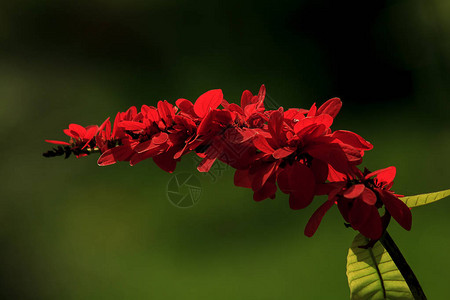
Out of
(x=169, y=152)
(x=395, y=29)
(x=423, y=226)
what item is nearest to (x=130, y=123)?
(x=169, y=152)

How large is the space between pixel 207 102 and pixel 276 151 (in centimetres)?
6

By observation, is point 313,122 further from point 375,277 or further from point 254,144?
point 375,277

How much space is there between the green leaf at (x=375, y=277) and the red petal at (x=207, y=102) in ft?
0.52

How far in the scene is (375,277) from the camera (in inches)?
12.2

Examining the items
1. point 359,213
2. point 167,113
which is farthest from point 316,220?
point 167,113

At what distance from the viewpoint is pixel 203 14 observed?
6.65 ft

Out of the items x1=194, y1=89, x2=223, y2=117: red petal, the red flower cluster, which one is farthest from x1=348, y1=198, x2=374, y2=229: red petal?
x1=194, y1=89, x2=223, y2=117: red petal

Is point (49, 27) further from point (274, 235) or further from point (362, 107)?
point (362, 107)

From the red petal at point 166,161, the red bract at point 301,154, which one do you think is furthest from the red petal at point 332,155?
the red petal at point 166,161

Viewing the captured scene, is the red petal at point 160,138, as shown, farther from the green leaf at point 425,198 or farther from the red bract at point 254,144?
the green leaf at point 425,198

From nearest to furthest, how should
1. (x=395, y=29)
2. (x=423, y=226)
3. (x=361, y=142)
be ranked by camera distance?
(x=361, y=142) → (x=423, y=226) → (x=395, y=29)

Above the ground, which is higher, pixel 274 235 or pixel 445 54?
pixel 445 54

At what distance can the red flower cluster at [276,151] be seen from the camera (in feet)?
0.78

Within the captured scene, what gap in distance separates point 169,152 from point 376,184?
0.15 metres
